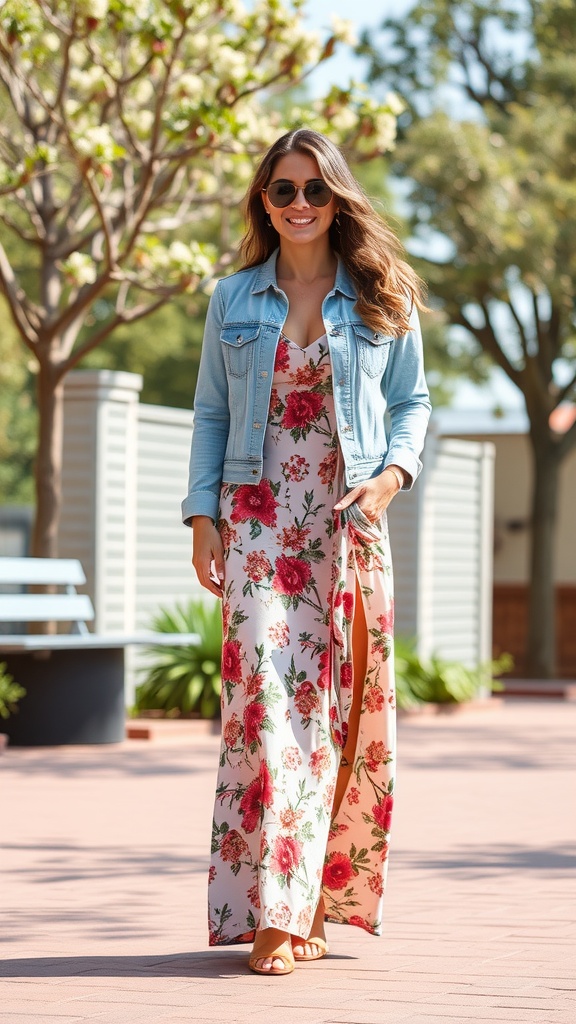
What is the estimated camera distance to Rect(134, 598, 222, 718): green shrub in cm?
1316

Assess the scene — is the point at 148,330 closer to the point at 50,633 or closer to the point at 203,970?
the point at 50,633

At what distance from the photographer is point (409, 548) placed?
56.7ft

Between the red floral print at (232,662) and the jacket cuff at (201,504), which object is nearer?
the red floral print at (232,662)

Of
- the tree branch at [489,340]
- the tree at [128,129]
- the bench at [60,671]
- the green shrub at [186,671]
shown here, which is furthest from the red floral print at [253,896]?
the tree branch at [489,340]

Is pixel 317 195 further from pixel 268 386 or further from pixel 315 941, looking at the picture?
pixel 315 941

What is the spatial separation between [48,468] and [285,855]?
8.10 m

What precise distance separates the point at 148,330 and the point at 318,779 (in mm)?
32696

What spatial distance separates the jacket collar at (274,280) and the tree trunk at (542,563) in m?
19.1

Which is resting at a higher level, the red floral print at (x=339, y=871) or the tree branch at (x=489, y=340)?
the tree branch at (x=489, y=340)

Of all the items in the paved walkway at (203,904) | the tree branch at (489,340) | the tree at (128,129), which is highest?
the tree branch at (489,340)

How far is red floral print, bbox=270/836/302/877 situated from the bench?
7061mm

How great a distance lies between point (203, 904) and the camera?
5.57 m

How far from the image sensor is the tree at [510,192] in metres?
21.0

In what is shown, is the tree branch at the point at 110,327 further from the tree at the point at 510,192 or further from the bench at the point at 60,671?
the tree at the point at 510,192
